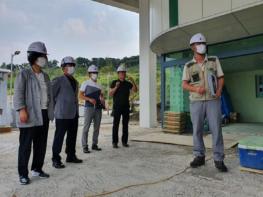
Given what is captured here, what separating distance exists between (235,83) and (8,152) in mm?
8885

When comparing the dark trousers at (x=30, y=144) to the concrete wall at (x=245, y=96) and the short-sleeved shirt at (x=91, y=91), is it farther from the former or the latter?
the concrete wall at (x=245, y=96)

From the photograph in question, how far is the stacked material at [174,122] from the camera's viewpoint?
7836 millimetres

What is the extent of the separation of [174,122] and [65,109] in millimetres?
4245

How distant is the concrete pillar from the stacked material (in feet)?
4.98

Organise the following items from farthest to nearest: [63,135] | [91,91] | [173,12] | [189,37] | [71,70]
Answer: [189,37], [173,12], [91,91], [71,70], [63,135]

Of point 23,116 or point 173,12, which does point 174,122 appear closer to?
point 173,12

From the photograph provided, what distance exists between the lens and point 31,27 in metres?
20.7

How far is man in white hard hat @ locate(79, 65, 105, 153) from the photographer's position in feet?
17.2

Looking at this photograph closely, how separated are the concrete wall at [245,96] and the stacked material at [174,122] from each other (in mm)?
4163

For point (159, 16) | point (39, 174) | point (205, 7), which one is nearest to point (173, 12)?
point (159, 16)

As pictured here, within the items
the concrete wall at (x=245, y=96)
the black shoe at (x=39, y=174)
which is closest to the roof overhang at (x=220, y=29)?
the black shoe at (x=39, y=174)

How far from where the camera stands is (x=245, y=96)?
438 inches

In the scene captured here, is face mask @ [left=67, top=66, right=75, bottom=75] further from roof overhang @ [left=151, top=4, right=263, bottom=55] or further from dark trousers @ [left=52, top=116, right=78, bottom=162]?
roof overhang @ [left=151, top=4, right=263, bottom=55]

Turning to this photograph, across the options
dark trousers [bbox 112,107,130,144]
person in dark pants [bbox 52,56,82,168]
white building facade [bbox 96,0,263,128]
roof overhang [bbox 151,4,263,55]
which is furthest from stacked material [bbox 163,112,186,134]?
person in dark pants [bbox 52,56,82,168]
